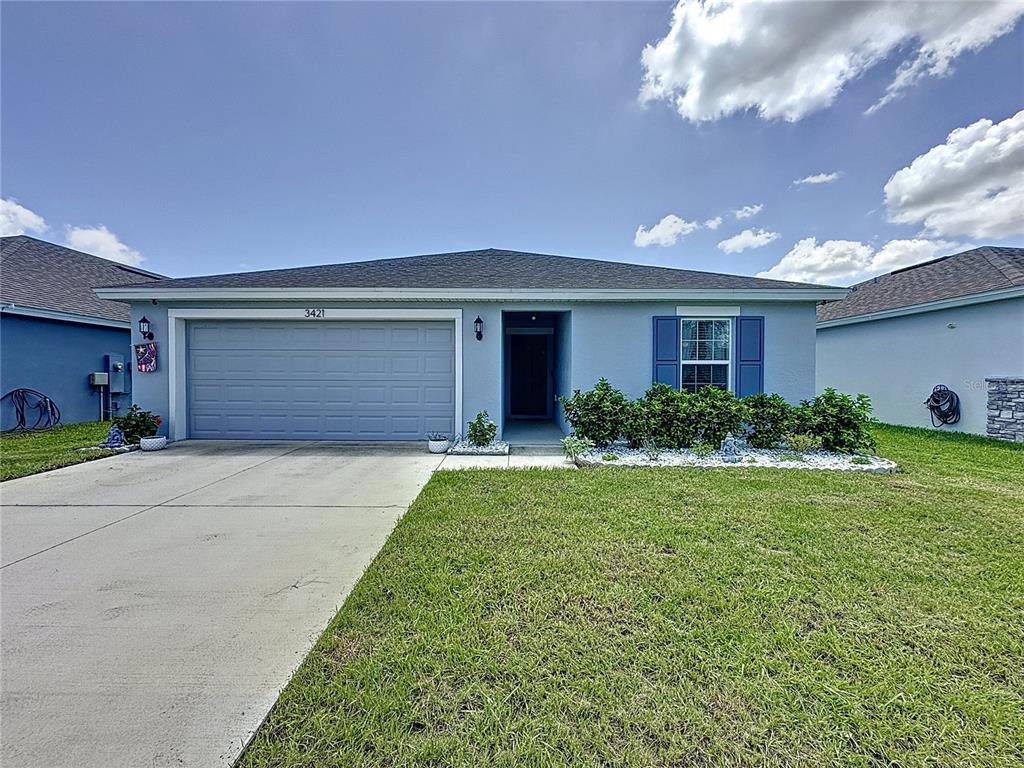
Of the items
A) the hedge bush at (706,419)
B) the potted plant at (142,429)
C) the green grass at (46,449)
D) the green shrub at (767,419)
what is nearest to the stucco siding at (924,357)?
the hedge bush at (706,419)

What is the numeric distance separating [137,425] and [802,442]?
441 inches

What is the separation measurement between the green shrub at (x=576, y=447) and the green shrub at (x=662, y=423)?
67cm

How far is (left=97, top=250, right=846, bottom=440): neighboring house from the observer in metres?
7.56

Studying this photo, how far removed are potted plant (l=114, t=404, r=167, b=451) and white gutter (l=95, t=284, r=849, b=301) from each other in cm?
215

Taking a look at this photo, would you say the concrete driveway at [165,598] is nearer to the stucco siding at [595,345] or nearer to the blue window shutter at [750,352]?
the stucco siding at [595,345]

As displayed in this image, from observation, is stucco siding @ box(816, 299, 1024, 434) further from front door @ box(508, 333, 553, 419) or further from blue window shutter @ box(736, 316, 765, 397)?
front door @ box(508, 333, 553, 419)

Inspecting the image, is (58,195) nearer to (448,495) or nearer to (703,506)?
(448,495)

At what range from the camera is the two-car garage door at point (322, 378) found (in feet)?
26.3

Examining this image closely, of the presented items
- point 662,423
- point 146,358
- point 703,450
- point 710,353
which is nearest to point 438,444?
point 662,423

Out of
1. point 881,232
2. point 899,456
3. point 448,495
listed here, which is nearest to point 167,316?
point 448,495

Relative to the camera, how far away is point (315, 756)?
1.60m

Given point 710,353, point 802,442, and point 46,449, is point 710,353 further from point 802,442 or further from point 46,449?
point 46,449

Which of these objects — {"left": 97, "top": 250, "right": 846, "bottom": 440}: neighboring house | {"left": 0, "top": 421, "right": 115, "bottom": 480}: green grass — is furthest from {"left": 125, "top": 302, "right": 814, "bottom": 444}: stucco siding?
{"left": 0, "top": 421, "right": 115, "bottom": 480}: green grass

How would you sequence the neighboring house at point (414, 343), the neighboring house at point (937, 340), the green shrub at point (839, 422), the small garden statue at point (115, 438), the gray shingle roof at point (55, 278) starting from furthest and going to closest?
the gray shingle roof at point (55, 278)
the neighboring house at point (937, 340)
the neighboring house at point (414, 343)
the small garden statue at point (115, 438)
the green shrub at point (839, 422)
